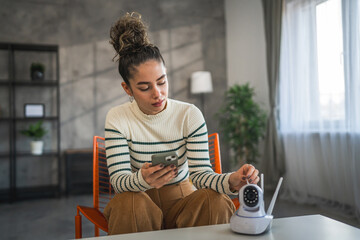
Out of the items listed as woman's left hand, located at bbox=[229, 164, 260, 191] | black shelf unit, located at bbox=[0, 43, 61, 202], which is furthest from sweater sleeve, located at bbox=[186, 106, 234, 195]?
black shelf unit, located at bbox=[0, 43, 61, 202]

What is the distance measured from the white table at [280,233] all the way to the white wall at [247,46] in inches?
A: 125

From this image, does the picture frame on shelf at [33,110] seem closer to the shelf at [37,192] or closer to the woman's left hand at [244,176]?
the shelf at [37,192]

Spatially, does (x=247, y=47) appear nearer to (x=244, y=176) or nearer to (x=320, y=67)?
(x=320, y=67)

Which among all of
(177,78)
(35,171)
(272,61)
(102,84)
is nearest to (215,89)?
(177,78)

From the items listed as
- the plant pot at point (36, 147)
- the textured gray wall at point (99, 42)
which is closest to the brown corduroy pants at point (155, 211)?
the plant pot at point (36, 147)

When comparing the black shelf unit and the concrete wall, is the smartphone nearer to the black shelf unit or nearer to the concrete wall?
the concrete wall

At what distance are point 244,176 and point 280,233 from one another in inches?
8.1

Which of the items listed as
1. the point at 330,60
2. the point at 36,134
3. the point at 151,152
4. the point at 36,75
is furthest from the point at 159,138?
the point at 36,75

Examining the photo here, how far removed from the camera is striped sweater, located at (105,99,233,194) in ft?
4.14

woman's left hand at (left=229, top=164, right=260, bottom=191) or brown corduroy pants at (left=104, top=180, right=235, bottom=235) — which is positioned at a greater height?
woman's left hand at (left=229, top=164, right=260, bottom=191)

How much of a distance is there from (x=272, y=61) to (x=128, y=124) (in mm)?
2895

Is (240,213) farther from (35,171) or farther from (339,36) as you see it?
(35,171)

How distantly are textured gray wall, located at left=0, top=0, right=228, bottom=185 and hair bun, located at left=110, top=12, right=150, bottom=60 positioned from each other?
134 inches

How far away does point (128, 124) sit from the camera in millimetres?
1332
